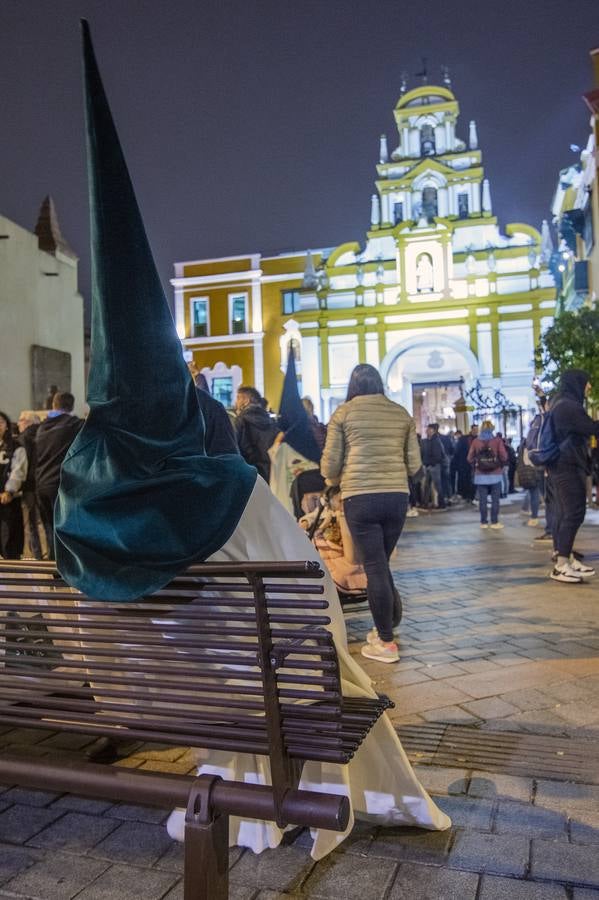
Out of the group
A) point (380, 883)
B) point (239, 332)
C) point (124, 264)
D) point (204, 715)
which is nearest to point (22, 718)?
point (204, 715)

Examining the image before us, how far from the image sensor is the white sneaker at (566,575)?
23.3 feet

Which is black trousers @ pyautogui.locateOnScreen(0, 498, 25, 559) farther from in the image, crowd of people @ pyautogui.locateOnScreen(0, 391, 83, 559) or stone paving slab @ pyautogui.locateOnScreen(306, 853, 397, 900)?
stone paving slab @ pyautogui.locateOnScreen(306, 853, 397, 900)

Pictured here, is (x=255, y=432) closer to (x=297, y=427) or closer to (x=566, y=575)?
(x=297, y=427)

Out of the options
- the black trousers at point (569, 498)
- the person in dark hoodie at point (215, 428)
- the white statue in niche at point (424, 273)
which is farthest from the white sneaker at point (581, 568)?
the white statue in niche at point (424, 273)

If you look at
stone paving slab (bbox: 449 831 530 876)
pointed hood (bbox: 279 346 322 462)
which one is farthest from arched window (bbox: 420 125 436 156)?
stone paving slab (bbox: 449 831 530 876)

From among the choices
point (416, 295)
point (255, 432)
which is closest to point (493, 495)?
point (255, 432)

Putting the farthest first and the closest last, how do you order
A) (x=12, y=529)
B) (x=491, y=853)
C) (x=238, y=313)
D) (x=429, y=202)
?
(x=238, y=313) < (x=429, y=202) < (x=12, y=529) < (x=491, y=853)

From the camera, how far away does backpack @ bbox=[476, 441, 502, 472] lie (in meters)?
11.0

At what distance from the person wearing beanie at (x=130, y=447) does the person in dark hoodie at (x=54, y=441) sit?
4.61 metres

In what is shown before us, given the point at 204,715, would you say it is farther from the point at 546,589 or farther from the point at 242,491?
the point at 546,589

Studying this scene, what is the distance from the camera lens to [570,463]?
23.1 feet

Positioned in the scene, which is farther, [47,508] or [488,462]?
[488,462]

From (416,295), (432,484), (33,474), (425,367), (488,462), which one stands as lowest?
(432,484)

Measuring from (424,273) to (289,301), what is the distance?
7.94 metres
